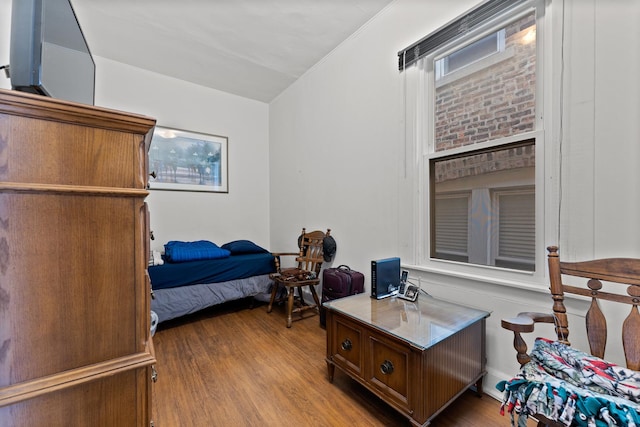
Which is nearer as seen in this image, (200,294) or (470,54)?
(470,54)

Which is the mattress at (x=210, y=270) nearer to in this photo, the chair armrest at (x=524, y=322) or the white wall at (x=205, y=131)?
the white wall at (x=205, y=131)

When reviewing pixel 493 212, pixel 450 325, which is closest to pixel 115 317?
pixel 450 325

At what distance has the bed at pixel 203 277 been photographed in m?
2.61

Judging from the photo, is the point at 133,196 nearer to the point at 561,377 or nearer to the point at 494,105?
the point at 561,377

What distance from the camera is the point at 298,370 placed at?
1.93 metres

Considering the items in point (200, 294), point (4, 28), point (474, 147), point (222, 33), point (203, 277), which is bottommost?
point (200, 294)

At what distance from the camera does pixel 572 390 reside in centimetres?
87

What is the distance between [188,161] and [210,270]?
1.63m

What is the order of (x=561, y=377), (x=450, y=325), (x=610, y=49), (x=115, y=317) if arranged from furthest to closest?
(x=450, y=325) → (x=610, y=49) → (x=561, y=377) → (x=115, y=317)

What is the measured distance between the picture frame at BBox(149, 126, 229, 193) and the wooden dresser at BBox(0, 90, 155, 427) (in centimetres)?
292

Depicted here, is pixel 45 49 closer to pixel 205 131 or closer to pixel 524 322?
pixel 524 322

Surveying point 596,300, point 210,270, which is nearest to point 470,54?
point 596,300

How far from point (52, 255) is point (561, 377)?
1.74m

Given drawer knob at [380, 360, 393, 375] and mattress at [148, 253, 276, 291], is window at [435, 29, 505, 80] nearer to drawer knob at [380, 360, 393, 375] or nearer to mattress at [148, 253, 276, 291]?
drawer knob at [380, 360, 393, 375]
